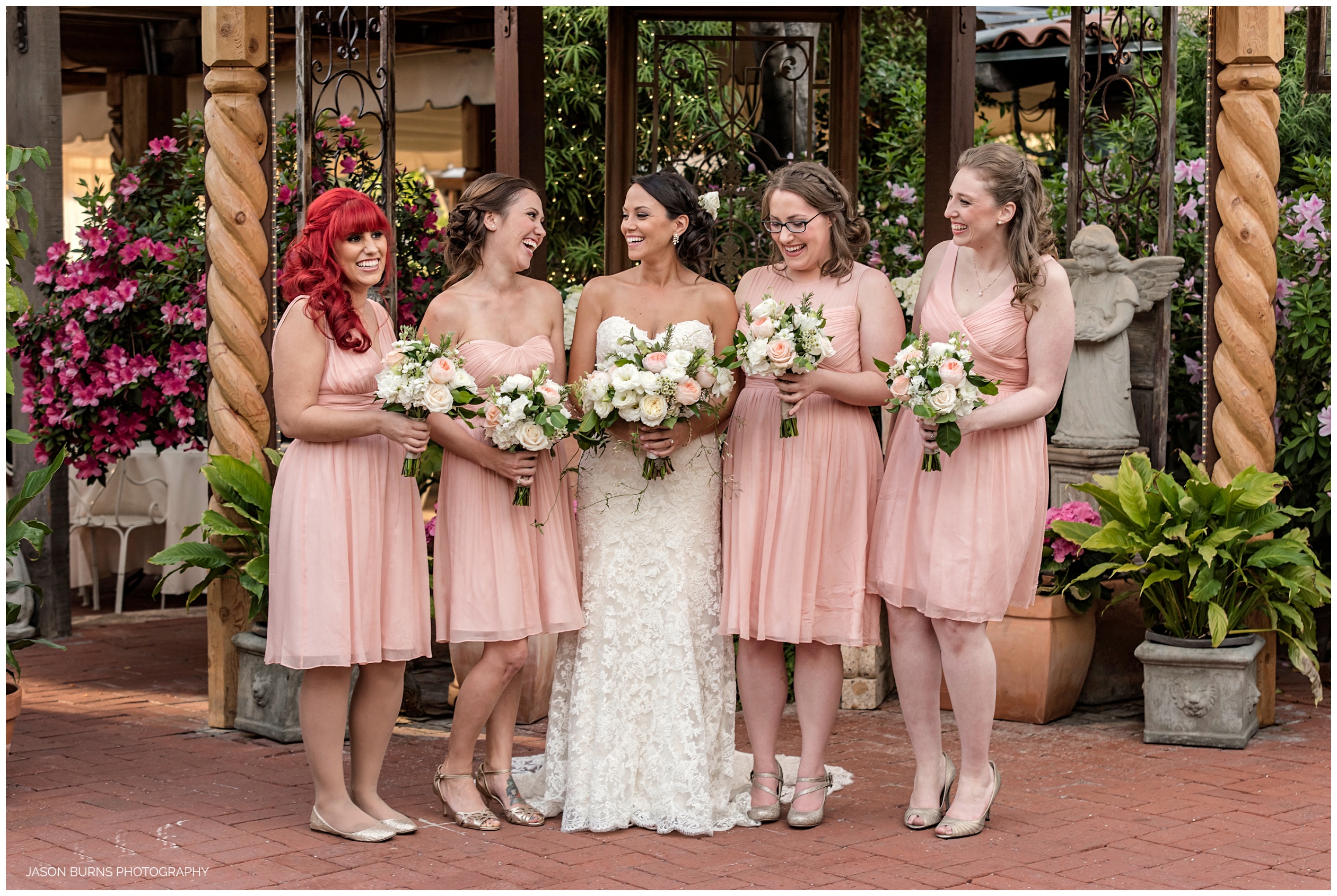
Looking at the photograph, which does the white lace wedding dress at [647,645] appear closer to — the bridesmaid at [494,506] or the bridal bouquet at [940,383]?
the bridesmaid at [494,506]

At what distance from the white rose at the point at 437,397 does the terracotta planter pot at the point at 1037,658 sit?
2564 mm

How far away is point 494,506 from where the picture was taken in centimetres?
439

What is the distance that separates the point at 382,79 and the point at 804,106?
2199mm

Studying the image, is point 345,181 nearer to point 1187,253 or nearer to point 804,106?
point 804,106

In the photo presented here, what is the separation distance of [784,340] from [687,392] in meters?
0.30

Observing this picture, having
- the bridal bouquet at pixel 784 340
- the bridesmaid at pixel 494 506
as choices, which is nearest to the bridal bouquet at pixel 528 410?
the bridesmaid at pixel 494 506

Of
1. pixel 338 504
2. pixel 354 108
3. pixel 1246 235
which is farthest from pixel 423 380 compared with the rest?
pixel 1246 235

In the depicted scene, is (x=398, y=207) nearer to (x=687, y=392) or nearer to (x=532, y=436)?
(x=532, y=436)

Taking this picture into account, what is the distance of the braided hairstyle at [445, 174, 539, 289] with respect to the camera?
441 cm

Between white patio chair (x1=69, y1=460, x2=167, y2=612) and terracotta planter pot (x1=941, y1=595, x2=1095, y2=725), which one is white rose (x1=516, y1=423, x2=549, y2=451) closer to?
terracotta planter pot (x1=941, y1=595, x2=1095, y2=725)

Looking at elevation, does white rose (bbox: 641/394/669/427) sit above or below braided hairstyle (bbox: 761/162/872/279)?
below

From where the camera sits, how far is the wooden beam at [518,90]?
5875 mm

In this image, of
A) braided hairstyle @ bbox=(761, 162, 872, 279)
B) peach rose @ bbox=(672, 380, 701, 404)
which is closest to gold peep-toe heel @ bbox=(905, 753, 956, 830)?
peach rose @ bbox=(672, 380, 701, 404)

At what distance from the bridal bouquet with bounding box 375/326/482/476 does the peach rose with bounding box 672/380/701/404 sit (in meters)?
0.56
